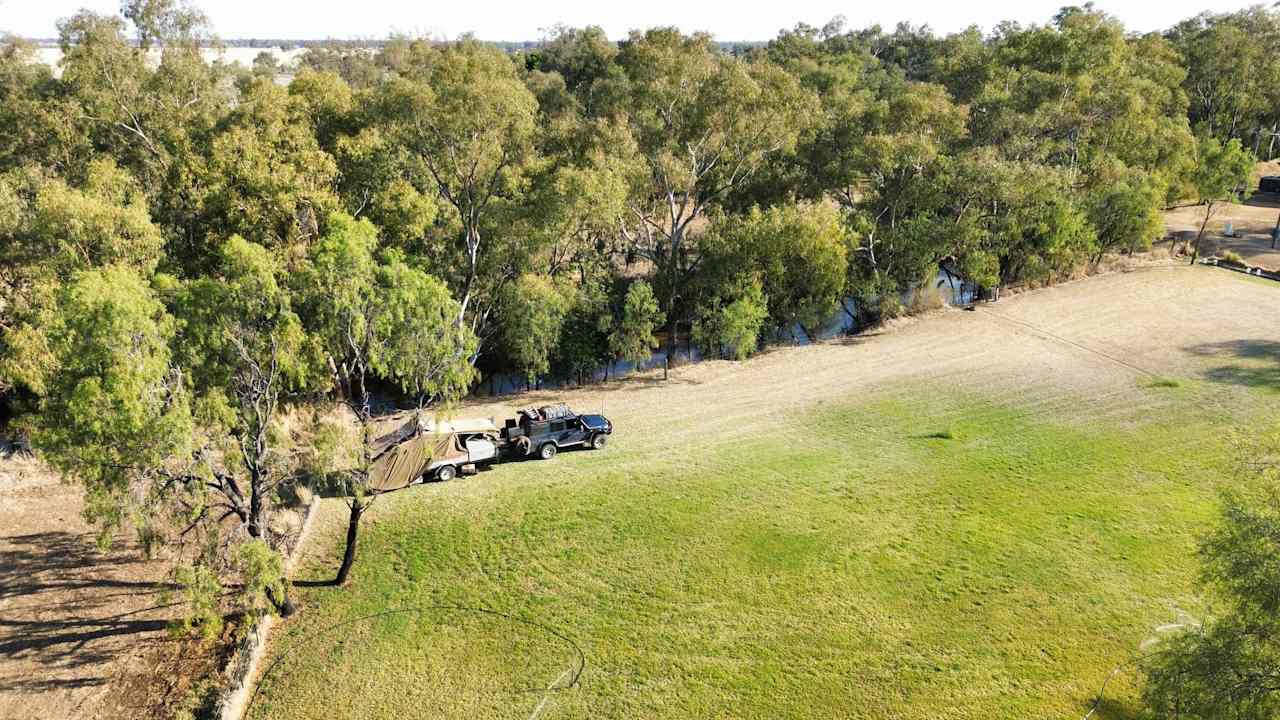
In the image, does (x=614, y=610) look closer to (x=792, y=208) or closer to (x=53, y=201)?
(x=53, y=201)

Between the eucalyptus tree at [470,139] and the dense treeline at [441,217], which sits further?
the eucalyptus tree at [470,139]

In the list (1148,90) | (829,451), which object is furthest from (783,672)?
(1148,90)

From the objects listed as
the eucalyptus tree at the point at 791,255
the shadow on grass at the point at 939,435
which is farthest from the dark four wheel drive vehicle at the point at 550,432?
the eucalyptus tree at the point at 791,255

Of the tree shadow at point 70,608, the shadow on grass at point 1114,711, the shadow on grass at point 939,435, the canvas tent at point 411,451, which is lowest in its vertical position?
the shadow on grass at point 1114,711

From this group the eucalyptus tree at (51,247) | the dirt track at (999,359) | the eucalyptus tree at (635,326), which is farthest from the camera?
the eucalyptus tree at (635,326)

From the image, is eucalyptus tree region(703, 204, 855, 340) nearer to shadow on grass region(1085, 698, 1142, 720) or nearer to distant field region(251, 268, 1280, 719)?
distant field region(251, 268, 1280, 719)

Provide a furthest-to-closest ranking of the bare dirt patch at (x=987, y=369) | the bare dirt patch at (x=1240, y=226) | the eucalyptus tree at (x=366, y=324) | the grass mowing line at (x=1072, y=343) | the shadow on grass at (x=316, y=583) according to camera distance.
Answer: the bare dirt patch at (x=1240, y=226) < the grass mowing line at (x=1072, y=343) < the bare dirt patch at (x=987, y=369) < the shadow on grass at (x=316, y=583) < the eucalyptus tree at (x=366, y=324)

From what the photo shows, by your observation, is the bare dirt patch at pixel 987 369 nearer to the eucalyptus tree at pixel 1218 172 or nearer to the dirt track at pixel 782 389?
the dirt track at pixel 782 389

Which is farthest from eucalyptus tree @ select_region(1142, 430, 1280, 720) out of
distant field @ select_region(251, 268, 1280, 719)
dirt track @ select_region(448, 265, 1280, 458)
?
dirt track @ select_region(448, 265, 1280, 458)
